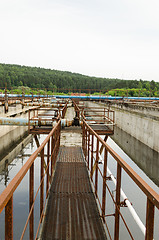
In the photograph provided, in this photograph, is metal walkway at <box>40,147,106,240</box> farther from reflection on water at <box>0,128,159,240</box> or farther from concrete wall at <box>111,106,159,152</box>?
concrete wall at <box>111,106,159,152</box>

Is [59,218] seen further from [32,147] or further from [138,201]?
[32,147]

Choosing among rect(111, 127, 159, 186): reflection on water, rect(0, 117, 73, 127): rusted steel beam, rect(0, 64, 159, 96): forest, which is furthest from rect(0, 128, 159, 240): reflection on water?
rect(0, 64, 159, 96): forest

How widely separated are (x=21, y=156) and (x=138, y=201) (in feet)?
31.5

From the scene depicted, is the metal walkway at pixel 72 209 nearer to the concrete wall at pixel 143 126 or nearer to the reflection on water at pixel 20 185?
the reflection on water at pixel 20 185

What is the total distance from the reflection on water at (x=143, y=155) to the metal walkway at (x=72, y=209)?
7.52 m

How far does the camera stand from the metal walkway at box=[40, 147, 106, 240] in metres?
2.72

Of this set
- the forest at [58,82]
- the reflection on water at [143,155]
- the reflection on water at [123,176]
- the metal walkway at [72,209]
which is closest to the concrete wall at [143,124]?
the reflection on water at [143,155]

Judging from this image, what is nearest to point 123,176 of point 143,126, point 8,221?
point 143,126

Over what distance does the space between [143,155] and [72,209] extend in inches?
487

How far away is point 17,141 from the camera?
19.8 metres

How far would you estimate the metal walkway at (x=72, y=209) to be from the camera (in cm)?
272

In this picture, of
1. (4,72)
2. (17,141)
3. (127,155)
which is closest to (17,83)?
(4,72)

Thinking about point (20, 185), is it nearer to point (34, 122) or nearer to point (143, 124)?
point (34, 122)

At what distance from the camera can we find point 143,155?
48.4ft
